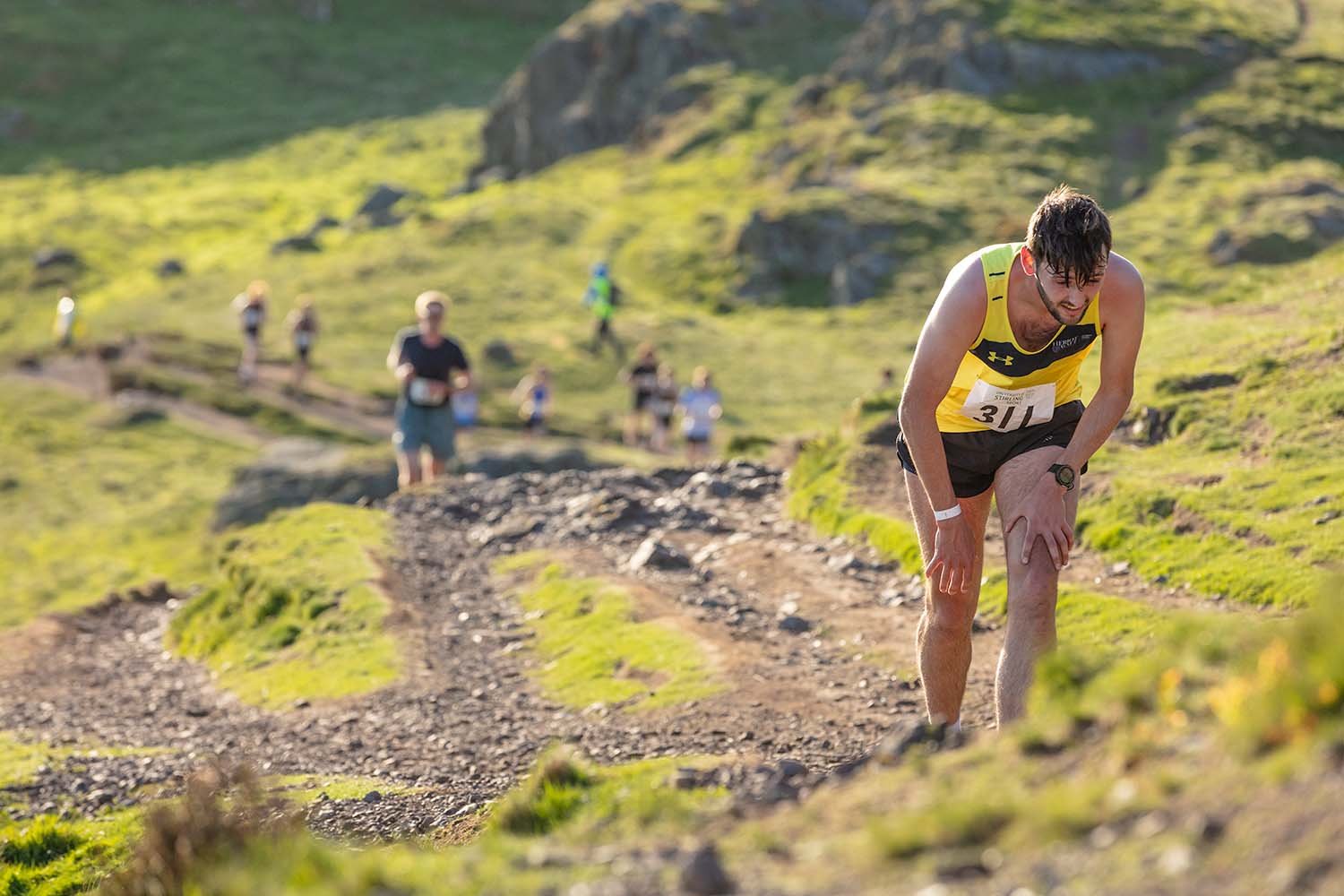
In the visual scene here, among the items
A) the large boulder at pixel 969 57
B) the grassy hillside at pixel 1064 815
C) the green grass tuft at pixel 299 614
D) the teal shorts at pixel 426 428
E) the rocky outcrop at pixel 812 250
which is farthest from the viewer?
the large boulder at pixel 969 57

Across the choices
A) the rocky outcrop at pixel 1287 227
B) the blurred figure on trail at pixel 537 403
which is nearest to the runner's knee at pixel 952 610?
the blurred figure on trail at pixel 537 403

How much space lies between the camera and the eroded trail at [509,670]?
13992mm

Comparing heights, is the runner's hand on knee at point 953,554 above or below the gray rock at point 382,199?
above

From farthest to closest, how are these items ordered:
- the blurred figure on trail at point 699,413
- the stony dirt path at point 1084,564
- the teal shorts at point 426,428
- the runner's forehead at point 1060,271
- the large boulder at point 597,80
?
1. the large boulder at point 597,80
2. the blurred figure on trail at point 699,413
3. the teal shorts at point 426,428
4. the stony dirt path at point 1084,564
5. the runner's forehead at point 1060,271

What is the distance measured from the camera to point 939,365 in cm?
959

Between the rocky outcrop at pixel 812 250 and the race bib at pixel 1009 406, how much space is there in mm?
53229

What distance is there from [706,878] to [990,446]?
479 centimetres

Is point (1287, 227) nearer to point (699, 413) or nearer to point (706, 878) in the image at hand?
point (699, 413)

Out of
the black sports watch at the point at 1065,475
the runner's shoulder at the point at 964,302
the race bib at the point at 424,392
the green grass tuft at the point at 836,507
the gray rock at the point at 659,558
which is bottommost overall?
the gray rock at the point at 659,558

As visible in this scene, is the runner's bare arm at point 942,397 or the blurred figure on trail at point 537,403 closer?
the runner's bare arm at point 942,397

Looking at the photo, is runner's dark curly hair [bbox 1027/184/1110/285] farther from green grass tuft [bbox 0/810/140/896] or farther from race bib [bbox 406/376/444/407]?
race bib [bbox 406/376/444/407]

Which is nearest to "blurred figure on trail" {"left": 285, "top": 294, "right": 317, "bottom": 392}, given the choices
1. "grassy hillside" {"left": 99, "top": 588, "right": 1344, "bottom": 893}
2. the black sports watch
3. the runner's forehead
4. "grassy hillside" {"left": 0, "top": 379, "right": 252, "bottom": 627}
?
"grassy hillside" {"left": 0, "top": 379, "right": 252, "bottom": 627}

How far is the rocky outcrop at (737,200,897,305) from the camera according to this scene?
208 feet

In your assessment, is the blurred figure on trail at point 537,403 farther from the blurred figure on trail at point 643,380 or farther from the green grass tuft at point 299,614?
the green grass tuft at point 299,614
